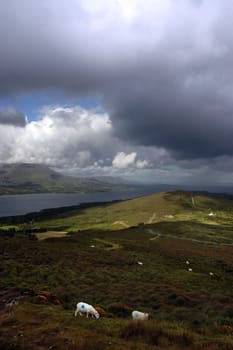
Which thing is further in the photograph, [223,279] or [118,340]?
[223,279]

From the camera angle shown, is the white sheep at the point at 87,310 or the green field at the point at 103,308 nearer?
the green field at the point at 103,308

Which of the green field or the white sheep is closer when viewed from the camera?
the green field

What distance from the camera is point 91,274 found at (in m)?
28.6

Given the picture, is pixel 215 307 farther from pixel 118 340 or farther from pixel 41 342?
pixel 41 342

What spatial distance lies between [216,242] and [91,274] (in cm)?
7280

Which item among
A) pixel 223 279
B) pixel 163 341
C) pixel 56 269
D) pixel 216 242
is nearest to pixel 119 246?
pixel 223 279

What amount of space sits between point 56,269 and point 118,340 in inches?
846

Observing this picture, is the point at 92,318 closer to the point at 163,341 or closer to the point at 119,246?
the point at 163,341

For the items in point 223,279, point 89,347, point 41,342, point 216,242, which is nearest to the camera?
point 89,347

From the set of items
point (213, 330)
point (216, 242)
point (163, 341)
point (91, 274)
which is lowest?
point (216, 242)

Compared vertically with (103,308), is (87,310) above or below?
above

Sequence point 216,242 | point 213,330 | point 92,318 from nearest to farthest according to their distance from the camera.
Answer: point 213,330 → point 92,318 → point 216,242

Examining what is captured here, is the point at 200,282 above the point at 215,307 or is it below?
below

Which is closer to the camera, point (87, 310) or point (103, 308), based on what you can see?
point (87, 310)
